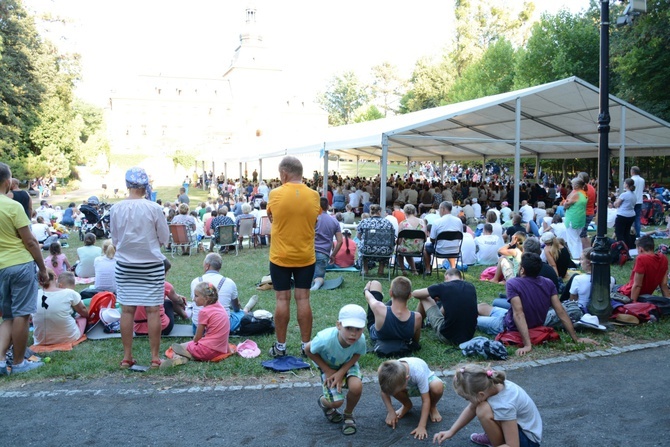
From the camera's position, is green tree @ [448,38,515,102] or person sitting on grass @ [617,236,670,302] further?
green tree @ [448,38,515,102]

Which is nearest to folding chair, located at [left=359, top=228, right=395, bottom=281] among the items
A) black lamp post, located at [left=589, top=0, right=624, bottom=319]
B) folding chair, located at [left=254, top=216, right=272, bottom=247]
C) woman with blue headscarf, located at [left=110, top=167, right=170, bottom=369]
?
black lamp post, located at [left=589, top=0, right=624, bottom=319]

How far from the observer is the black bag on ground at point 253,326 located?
5733mm

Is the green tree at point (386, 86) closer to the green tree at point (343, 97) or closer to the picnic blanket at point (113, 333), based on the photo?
the green tree at point (343, 97)

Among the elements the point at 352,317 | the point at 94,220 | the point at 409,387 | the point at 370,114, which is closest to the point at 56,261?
the point at 352,317

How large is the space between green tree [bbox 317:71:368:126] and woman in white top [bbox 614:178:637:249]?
74.8m

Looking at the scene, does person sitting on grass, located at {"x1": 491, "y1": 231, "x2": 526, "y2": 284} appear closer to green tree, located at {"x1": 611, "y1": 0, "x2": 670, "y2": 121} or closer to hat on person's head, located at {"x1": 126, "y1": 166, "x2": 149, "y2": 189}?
hat on person's head, located at {"x1": 126, "y1": 166, "x2": 149, "y2": 189}

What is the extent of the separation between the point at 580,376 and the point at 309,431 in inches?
99.0

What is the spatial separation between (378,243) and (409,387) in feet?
16.2

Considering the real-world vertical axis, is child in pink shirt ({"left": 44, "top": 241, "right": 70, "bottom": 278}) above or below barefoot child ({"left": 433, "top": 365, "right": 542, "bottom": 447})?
above

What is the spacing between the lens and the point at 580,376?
4617 millimetres

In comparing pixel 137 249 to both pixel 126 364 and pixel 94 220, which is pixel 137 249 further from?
pixel 94 220

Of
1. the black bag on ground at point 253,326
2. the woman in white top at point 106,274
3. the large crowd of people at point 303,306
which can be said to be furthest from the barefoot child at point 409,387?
the woman in white top at point 106,274

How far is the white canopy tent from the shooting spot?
1349 centimetres

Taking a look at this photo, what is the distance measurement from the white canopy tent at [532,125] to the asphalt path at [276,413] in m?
8.22
